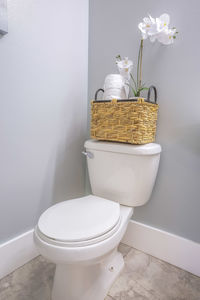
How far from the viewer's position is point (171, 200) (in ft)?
3.48

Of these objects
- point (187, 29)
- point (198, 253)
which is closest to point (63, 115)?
point (187, 29)

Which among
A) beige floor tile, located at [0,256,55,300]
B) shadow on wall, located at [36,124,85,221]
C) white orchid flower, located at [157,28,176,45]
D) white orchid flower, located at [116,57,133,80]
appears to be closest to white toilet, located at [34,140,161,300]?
beige floor tile, located at [0,256,55,300]

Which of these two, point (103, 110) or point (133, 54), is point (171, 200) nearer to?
point (103, 110)

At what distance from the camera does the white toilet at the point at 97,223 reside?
640mm

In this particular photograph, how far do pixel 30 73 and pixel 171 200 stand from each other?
3.45ft

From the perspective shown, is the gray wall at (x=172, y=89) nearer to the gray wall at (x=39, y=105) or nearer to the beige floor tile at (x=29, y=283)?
the gray wall at (x=39, y=105)

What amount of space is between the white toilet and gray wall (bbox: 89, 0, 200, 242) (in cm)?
15

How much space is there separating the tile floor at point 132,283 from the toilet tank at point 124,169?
0.39 meters

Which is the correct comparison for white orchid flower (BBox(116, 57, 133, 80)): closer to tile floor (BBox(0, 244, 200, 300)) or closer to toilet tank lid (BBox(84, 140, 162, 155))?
toilet tank lid (BBox(84, 140, 162, 155))

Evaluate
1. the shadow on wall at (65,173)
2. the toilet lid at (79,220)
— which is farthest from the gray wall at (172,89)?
the shadow on wall at (65,173)

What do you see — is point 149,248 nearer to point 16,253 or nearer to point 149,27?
point 16,253

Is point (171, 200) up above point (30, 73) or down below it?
below

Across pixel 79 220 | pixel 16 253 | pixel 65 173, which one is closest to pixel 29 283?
pixel 16 253

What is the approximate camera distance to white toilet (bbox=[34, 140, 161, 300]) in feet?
2.10
